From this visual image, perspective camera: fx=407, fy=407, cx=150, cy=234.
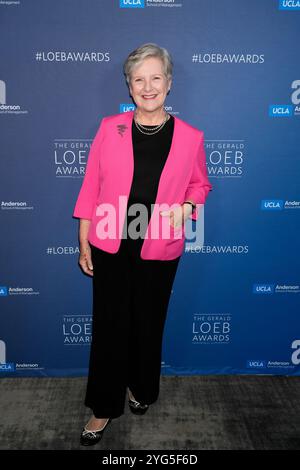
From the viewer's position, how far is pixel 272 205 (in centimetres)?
233

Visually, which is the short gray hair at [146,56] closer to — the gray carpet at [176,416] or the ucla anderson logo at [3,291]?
the ucla anderson logo at [3,291]

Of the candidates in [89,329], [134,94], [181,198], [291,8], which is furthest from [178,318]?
[291,8]

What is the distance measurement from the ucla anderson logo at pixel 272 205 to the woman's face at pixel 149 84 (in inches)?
36.3

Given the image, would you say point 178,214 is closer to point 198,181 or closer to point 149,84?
point 198,181

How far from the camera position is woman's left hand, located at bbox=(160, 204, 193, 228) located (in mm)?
1781

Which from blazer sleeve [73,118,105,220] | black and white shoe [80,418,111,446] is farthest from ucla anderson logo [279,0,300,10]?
black and white shoe [80,418,111,446]

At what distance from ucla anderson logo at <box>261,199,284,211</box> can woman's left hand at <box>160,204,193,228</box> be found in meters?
0.68

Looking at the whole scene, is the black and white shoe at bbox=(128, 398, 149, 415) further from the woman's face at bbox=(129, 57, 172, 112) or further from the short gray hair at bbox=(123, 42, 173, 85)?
the short gray hair at bbox=(123, 42, 173, 85)

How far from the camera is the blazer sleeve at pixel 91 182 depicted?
6.02ft

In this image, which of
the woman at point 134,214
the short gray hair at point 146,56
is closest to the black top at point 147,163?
the woman at point 134,214

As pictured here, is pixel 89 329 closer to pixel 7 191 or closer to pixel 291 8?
pixel 7 191

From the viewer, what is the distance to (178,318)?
252 cm

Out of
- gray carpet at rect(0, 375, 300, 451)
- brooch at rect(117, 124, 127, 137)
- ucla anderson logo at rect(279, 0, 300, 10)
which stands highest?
ucla anderson logo at rect(279, 0, 300, 10)
